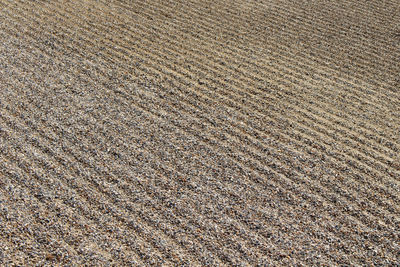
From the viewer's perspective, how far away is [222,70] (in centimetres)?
545

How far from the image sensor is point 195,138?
14.4 ft

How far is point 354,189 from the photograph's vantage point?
3.93 metres

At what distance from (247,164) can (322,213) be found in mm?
895

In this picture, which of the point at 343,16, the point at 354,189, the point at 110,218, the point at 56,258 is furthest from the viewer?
the point at 343,16

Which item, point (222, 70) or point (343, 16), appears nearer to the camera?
point (222, 70)

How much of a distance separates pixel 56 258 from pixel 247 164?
2035 mm

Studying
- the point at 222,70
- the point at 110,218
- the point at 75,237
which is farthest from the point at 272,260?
the point at 222,70

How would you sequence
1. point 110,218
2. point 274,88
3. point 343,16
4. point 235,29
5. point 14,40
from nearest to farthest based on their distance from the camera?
point 110,218 → point 274,88 → point 14,40 → point 235,29 → point 343,16

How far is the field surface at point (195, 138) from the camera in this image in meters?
3.40

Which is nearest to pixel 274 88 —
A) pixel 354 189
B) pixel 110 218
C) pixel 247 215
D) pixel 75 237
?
pixel 354 189

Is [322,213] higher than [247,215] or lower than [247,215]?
higher

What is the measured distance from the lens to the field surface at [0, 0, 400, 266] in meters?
3.40

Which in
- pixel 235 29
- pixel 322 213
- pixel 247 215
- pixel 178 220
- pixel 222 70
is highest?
pixel 235 29

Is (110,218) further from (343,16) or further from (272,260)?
(343,16)
